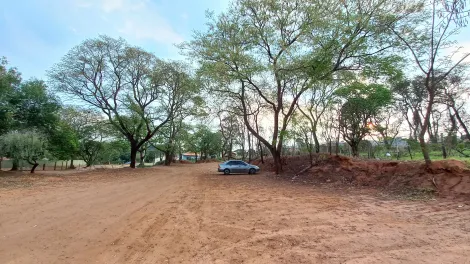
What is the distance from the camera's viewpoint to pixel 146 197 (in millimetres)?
9836

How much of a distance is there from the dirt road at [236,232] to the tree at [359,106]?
12.8 m

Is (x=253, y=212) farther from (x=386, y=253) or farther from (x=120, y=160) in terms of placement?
(x=120, y=160)

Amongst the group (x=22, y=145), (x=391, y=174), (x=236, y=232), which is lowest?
(x=236, y=232)

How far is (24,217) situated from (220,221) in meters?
4.72

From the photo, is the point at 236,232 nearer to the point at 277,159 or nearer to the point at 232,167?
the point at 277,159

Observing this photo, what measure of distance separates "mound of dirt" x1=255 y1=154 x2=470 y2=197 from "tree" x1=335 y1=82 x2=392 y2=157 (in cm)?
578

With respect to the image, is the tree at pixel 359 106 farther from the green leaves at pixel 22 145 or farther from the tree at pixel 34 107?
the tree at pixel 34 107

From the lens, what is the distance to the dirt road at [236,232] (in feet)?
13.7

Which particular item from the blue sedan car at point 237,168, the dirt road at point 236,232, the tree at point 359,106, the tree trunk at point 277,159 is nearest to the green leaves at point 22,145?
the dirt road at point 236,232

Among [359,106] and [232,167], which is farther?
[232,167]

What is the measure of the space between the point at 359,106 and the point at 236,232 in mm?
19163

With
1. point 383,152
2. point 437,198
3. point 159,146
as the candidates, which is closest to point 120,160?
point 159,146

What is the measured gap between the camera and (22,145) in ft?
55.5

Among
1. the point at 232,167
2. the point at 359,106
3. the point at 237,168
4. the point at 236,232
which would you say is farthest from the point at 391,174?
the point at 232,167
